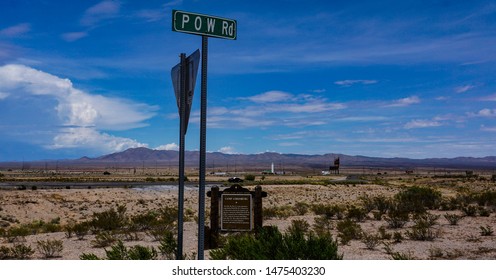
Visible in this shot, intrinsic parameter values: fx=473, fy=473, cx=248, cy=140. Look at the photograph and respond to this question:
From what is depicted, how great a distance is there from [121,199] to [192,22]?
3814cm

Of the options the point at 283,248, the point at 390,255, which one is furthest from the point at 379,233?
the point at 283,248

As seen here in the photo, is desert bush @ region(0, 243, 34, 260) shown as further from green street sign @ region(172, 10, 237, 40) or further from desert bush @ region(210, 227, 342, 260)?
green street sign @ region(172, 10, 237, 40)

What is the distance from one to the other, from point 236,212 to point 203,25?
227 inches

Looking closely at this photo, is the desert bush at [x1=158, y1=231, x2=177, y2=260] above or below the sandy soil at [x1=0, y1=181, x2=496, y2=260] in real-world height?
above

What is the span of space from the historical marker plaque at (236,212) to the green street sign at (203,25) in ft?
17.6

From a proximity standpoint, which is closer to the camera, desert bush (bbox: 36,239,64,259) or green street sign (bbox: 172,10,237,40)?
green street sign (bbox: 172,10,237,40)

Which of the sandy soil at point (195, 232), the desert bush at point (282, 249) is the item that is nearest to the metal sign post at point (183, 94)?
the desert bush at point (282, 249)

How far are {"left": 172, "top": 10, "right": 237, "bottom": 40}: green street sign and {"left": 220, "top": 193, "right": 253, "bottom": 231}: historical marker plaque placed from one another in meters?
5.35

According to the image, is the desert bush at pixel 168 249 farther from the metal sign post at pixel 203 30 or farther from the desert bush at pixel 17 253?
the metal sign post at pixel 203 30

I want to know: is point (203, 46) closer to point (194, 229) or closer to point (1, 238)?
point (194, 229)

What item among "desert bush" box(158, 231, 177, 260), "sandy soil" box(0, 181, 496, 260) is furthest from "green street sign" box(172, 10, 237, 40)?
"desert bush" box(158, 231, 177, 260)

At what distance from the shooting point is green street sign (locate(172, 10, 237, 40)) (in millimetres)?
6375

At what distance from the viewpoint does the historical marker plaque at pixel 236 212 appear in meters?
11.1

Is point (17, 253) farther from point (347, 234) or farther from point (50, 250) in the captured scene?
point (347, 234)
